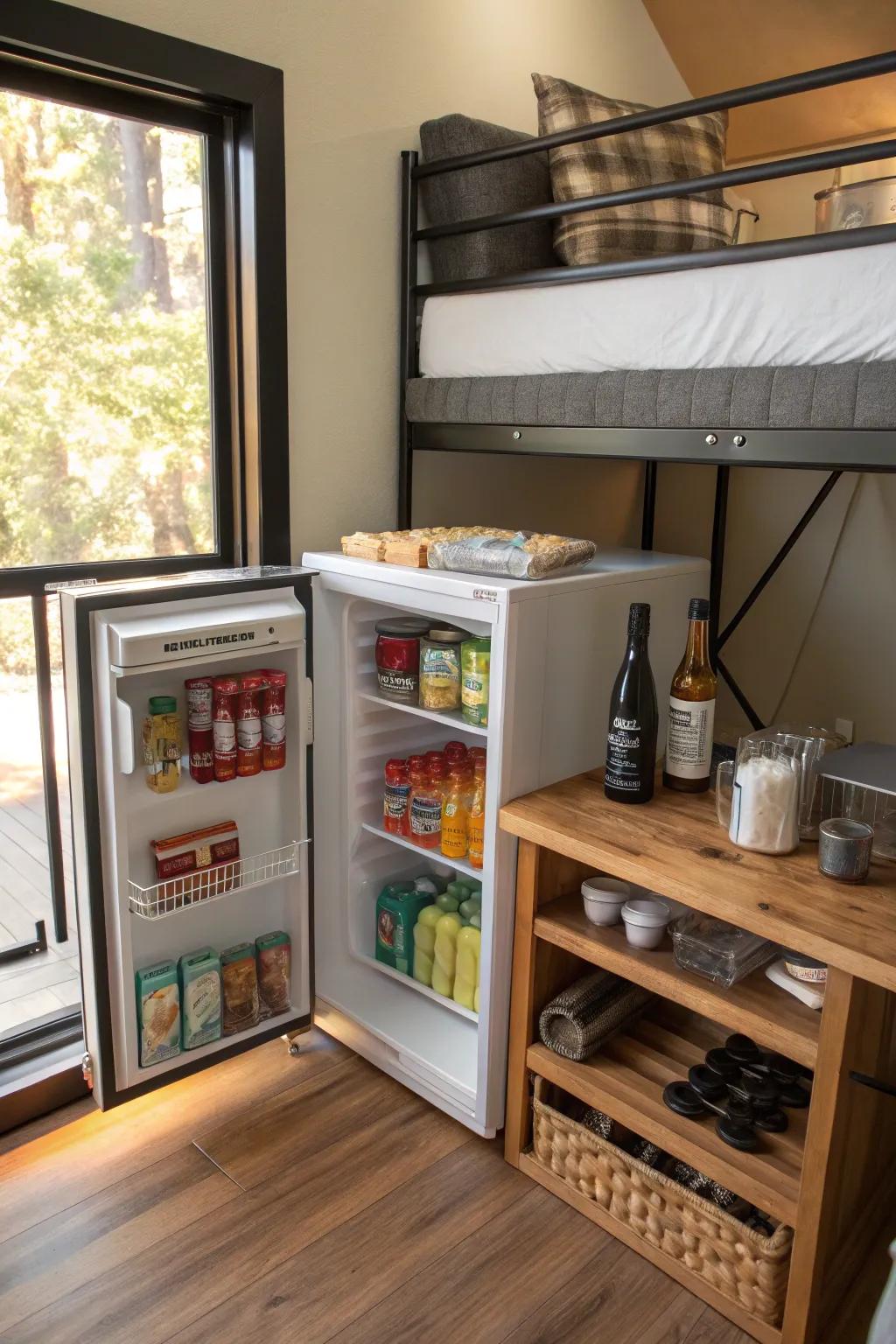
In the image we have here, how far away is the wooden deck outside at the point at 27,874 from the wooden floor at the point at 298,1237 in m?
0.29

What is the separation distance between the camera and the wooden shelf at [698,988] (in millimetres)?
1429

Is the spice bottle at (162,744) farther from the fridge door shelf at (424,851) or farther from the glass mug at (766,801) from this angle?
the glass mug at (766,801)

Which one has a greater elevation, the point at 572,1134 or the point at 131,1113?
the point at 572,1134

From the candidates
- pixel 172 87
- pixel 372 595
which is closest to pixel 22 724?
pixel 372 595

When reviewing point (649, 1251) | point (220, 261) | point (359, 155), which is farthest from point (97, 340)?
point (649, 1251)

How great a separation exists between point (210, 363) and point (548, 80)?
3.11 feet

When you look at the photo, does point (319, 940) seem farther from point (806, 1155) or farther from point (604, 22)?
point (604, 22)

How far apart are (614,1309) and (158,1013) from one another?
0.97 m

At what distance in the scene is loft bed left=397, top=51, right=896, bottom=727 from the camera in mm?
1460

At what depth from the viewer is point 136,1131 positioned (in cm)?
194

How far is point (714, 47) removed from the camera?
2686 millimetres

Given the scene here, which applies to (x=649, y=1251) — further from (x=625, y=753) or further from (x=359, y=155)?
(x=359, y=155)

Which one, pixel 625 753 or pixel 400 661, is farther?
pixel 400 661

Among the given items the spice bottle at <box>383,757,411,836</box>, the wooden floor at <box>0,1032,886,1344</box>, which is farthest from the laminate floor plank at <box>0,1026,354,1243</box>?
the spice bottle at <box>383,757,411,836</box>
